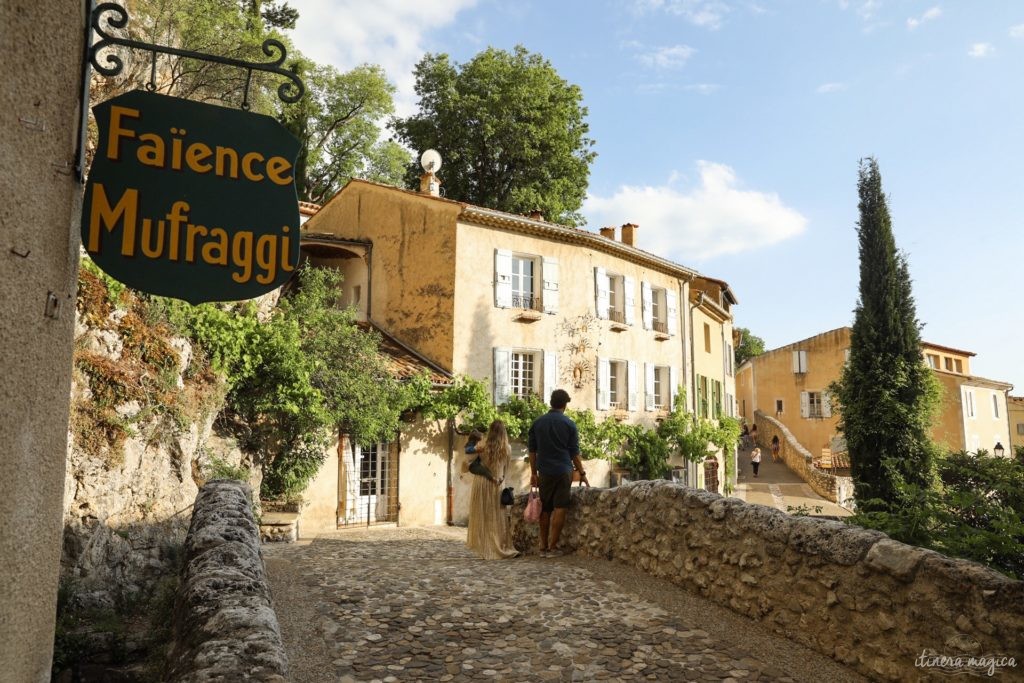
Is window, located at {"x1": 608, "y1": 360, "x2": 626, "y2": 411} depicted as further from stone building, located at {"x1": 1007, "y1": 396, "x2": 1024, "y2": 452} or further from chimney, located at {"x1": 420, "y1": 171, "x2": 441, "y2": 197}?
stone building, located at {"x1": 1007, "y1": 396, "x2": 1024, "y2": 452}

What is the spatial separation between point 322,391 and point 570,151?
19172mm

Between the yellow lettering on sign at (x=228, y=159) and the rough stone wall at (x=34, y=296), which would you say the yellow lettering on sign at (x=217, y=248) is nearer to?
the yellow lettering on sign at (x=228, y=159)

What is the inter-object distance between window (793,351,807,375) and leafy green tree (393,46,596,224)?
17963 mm

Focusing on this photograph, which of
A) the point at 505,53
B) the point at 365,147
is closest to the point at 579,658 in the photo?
the point at 365,147

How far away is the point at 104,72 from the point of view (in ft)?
9.05

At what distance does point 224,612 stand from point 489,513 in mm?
6079

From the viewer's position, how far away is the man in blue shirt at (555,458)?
25.8 feet

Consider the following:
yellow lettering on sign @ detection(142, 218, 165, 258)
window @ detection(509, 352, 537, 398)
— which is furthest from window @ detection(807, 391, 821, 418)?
yellow lettering on sign @ detection(142, 218, 165, 258)

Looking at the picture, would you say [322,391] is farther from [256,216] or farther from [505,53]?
[505,53]

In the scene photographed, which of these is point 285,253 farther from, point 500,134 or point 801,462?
point 801,462

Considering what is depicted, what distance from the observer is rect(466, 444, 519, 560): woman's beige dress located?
29.3ft

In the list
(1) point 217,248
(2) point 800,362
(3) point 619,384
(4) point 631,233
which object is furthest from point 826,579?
(2) point 800,362

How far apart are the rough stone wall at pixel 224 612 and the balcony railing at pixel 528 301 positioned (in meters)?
13.8

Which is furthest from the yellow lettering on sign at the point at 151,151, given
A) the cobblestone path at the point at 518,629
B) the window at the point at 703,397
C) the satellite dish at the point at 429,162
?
the window at the point at 703,397
